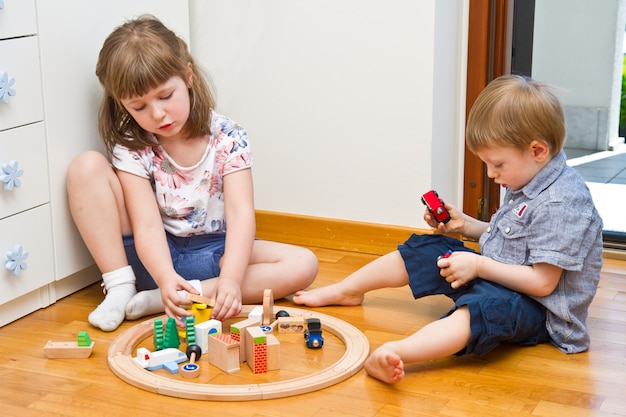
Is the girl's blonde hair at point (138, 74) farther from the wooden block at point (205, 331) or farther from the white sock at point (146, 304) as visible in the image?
the wooden block at point (205, 331)

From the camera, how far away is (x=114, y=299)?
1.42 m

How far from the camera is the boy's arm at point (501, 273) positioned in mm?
1240

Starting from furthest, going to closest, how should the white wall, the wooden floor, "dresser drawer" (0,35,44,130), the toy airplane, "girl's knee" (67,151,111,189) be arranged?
1. the white wall
2. "girl's knee" (67,151,111,189)
3. "dresser drawer" (0,35,44,130)
4. the toy airplane
5. the wooden floor

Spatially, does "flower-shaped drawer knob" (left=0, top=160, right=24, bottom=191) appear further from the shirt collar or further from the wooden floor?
the shirt collar

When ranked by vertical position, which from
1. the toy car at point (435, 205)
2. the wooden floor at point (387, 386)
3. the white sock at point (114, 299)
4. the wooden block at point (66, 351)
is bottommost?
the wooden floor at point (387, 386)

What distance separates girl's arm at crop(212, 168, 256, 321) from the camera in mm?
1333

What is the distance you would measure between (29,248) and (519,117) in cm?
81

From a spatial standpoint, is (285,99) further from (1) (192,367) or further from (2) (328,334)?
(1) (192,367)

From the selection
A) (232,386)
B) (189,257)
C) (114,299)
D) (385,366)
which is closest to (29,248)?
(114,299)

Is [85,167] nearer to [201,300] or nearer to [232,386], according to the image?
[201,300]

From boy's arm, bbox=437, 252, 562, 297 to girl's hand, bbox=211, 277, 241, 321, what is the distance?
33cm

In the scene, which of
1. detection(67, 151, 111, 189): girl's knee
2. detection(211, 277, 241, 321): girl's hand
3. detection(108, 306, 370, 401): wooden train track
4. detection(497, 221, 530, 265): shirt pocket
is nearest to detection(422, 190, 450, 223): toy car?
detection(497, 221, 530, 265): shirt pocket

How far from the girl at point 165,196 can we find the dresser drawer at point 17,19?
0.12m

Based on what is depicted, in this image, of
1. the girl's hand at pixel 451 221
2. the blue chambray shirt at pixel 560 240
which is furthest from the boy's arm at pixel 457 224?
the blue chambray shirt at pixel 560 240
